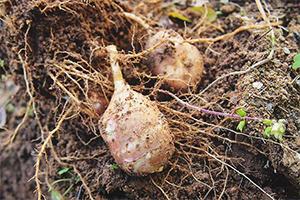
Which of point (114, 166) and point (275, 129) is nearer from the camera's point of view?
point (275, 129)

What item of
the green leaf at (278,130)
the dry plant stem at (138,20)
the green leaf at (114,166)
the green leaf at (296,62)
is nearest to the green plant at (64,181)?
the green leaf at (114,166)

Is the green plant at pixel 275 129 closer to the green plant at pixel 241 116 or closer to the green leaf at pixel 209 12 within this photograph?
the green plant at pixel 241 116

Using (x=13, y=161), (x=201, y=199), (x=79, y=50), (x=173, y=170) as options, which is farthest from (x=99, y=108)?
(x=13, y=161)

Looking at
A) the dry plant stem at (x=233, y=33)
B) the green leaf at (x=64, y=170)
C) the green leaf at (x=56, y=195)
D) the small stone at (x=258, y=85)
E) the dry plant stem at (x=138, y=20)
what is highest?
the dry plant stem at (x=138, y=20)

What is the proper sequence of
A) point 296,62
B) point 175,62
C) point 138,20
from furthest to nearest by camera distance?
point 138,20
point 175,62
point 296,62

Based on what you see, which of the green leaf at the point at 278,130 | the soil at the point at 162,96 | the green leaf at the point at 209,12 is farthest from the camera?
the green leaf at the point at 209,12

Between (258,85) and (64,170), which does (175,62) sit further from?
(64,170)

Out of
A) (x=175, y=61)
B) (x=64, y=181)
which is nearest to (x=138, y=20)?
(x=175, y=61)

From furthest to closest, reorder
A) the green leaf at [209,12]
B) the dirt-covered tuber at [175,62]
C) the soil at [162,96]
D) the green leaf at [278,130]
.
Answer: the green leaf at [209,12], the dirt-covered tuber at [175,62], the soil at [162,96], the green leaf at [278,130]
